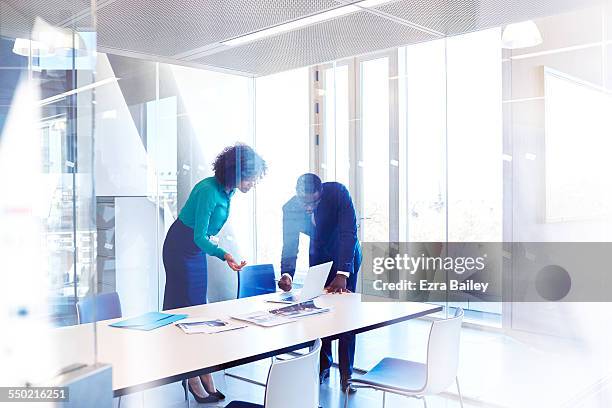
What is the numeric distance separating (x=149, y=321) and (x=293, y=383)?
99 cm

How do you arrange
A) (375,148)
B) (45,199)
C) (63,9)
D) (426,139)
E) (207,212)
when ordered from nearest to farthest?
(45,199), (63,9), (207,212), (426,139), (375,148)

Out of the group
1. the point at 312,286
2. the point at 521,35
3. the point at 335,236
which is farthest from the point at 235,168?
the point at 521,35

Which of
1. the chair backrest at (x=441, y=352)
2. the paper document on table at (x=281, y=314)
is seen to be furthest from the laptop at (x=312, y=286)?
the chair backrest at (x=441, y=352)

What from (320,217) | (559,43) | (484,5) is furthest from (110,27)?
(559,43)

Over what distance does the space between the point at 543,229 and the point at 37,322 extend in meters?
3.64

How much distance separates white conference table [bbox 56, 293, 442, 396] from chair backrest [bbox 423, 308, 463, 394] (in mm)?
262

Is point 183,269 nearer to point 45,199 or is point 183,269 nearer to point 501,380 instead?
point 501,380

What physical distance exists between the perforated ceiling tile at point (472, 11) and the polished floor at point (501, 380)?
84.4 inches

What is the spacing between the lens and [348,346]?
4.09 metres

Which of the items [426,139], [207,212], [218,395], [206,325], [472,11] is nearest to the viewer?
[206,325]

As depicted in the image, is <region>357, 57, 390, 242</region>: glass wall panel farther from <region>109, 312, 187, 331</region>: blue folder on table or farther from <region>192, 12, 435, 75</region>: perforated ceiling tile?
<region>109, 312, 187, 331</region>: blue folder on table

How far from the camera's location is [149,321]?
2.65 metres

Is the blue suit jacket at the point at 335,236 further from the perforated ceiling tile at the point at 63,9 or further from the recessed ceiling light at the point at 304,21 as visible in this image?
the perforated ceiling tile at the point at 63,9

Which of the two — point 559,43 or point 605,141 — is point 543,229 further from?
point 559,43
